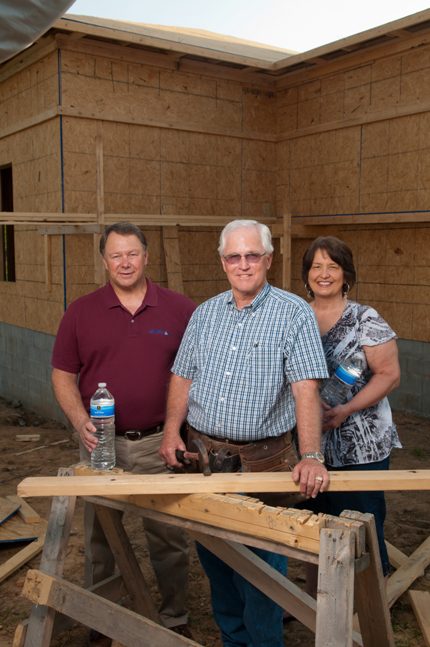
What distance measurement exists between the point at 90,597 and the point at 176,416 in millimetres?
917

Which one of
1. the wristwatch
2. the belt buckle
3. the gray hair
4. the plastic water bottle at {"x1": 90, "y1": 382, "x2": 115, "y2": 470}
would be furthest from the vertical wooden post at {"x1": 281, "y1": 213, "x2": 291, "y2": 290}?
the wristwatch

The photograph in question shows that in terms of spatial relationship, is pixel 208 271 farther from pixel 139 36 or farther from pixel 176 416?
pixel 176 416

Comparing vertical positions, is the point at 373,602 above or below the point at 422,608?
above

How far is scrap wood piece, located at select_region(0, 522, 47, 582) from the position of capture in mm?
4668

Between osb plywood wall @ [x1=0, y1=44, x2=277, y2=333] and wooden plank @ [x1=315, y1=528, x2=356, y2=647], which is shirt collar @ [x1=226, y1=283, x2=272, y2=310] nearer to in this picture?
wooden plank @ [x1=315, y1=528, x2=356, y2=647]

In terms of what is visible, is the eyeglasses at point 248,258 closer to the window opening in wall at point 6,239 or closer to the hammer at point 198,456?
the hammer at point 198,456

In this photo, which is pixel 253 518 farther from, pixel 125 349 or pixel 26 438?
pixel 26 438

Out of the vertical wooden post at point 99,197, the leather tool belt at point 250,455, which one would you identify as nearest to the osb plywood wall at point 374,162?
the vertical wooden post at point 99,197

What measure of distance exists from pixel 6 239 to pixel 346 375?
31.1ft

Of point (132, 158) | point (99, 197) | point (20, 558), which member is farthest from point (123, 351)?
point (132, 158)

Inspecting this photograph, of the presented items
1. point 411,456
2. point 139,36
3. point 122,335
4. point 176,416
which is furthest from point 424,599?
point 139,36

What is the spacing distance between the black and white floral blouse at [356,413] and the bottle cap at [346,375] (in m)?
0.07

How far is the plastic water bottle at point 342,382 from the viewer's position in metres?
3.42

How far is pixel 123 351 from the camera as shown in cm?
355
